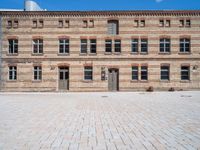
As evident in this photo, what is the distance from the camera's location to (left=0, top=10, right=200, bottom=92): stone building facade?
103ft

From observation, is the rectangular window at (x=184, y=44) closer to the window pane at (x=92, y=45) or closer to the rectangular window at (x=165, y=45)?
the rectangular window at (x=165, y=45)

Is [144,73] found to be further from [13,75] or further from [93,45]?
[13,75]

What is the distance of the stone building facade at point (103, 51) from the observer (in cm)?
3148

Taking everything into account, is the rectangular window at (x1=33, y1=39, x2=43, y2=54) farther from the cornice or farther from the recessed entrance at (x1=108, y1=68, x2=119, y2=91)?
the recessed entrance at (x1=108, y1=68, x2=119, y2=91)

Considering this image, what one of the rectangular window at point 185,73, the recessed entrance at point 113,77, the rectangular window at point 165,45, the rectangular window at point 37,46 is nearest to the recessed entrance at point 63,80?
the rectangular window at point 37,46

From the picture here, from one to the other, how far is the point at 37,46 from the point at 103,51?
7.55m

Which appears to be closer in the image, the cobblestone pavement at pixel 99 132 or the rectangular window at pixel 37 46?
the cobblestone pavement at pixel 99 132

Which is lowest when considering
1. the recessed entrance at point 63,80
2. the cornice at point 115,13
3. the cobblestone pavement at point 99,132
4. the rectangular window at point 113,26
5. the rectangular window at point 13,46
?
the cobblestone pavement at point 99,132

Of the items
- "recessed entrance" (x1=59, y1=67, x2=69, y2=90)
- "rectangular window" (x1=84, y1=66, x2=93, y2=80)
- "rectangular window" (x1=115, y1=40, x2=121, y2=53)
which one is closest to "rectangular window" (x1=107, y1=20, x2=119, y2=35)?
"rectangular window" (x1=115, y1=40, x2=121, y2=53)

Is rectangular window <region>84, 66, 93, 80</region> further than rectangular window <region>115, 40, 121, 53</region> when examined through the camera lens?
No

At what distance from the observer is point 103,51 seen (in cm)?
3169

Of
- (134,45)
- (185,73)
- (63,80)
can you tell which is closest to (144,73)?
(134,45)

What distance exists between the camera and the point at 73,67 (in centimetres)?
3158

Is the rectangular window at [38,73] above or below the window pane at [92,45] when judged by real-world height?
below
